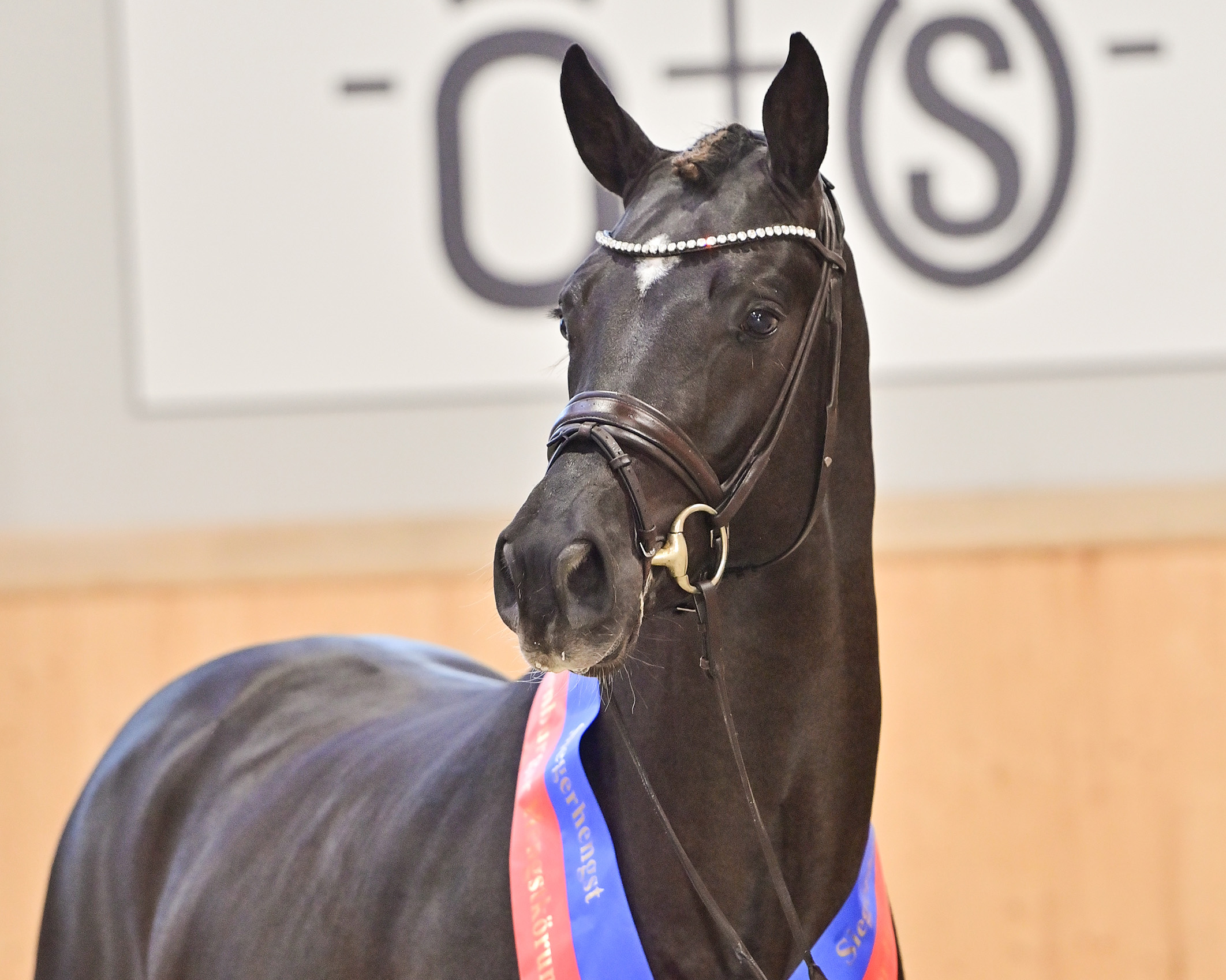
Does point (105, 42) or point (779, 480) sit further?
point (105, 42)

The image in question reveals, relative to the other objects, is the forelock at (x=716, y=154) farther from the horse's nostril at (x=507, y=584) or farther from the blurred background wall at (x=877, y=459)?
the blurred background wall at (x=877, y=459)

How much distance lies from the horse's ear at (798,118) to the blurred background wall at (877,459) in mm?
2046

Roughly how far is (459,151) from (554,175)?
0.93 feet

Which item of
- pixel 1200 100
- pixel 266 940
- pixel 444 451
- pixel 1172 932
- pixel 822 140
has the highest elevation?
pixel 1200 100

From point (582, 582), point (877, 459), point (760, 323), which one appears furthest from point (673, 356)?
point (877, 459)

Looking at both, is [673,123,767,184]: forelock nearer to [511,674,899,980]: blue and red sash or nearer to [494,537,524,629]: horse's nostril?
[494,537,524,629]: horse's nostril

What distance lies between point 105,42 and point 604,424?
314 cm

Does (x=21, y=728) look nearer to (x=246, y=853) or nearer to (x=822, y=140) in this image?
(x=246, y=853)

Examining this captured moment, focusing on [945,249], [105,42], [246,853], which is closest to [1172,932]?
[945,249]

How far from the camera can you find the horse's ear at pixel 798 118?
127cm

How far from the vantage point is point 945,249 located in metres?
3.51

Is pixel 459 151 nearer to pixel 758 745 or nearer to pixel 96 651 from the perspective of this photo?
pixel 96 651

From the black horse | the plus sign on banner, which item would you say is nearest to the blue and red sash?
the black horse

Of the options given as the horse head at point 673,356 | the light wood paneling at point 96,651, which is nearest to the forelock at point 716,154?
the horse head at point 673,356
